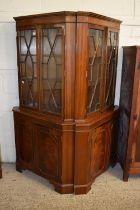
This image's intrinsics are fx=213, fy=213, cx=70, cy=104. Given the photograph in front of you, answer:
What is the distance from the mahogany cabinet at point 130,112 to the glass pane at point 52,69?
888 millimetres

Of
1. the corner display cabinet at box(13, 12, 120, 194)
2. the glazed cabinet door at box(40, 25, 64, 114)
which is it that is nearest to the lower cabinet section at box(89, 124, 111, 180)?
the corner display cabinet at box(13, 12, 120, 194)

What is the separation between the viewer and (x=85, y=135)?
242 cm

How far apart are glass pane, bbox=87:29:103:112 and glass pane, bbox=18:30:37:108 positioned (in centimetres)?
66

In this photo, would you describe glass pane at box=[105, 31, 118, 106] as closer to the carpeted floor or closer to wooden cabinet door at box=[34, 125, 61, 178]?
wooden cabinet door at box=[34, 125, 61, 178]

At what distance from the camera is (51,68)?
8.04 ft

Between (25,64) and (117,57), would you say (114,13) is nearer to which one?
(117,57)

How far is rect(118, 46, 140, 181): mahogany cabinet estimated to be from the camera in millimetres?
2539

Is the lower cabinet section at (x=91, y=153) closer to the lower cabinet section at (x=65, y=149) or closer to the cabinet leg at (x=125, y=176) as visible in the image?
the lower cabinet section at (x=65, y=149)

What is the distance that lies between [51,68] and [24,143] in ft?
3.61

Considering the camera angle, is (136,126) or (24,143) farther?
(24,143)

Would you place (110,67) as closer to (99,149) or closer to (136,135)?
(136,135)

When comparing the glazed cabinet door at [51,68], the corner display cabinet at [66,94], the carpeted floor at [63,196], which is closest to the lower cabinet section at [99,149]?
the corner display cabinet at [66,94]

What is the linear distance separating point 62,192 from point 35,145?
667 mm

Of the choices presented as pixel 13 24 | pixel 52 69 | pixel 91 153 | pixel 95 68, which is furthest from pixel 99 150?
pixel 13 24
